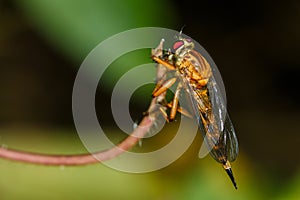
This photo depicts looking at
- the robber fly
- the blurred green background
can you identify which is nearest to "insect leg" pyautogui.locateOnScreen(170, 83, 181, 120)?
the robber fly

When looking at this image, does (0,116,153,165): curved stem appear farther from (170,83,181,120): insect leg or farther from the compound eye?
the compound eye

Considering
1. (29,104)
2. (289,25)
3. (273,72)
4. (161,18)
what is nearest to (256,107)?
(273,72)

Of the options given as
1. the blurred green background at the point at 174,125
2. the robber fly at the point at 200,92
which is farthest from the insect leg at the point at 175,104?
the blurred green background at the point at 174,125

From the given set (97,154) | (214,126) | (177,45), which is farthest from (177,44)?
(97,154)

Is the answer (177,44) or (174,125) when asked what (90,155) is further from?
(174,125)

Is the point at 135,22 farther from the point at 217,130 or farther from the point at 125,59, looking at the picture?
the point at 217,130

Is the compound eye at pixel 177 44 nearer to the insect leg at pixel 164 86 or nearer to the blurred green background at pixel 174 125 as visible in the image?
the insect leg at pixel 164 86
